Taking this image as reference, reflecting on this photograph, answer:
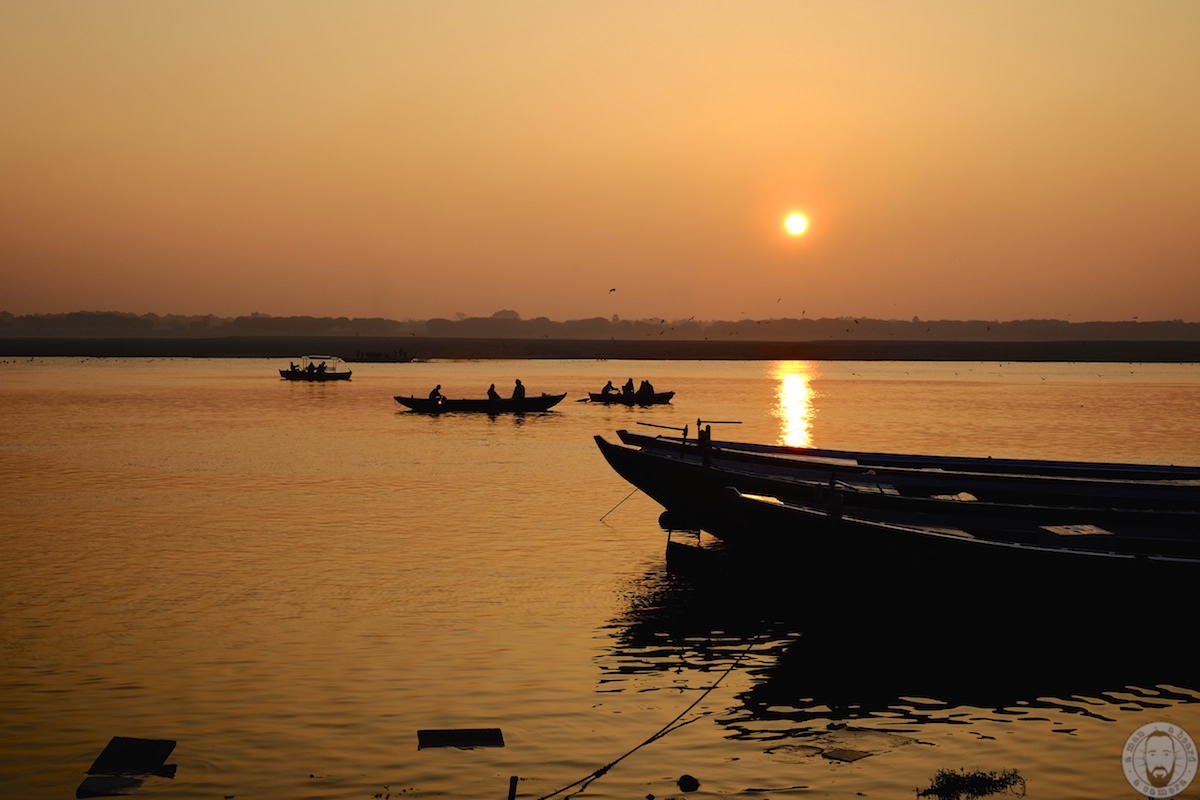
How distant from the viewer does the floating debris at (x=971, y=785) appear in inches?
421

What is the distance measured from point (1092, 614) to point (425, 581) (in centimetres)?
1107

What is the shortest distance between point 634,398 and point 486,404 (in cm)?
1605

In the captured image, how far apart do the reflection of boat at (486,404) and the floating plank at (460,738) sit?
5195 cm

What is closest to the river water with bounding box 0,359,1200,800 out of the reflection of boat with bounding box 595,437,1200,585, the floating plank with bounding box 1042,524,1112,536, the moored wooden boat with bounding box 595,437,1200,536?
the reflection of boat with bounding box 595,437,1200,585

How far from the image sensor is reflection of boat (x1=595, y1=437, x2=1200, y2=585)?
53.4 feet

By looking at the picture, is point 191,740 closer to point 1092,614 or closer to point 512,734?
point 512,734

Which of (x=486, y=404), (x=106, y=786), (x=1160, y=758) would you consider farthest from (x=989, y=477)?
(x=486, y=404)

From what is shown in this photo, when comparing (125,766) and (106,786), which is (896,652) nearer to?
(125,766)

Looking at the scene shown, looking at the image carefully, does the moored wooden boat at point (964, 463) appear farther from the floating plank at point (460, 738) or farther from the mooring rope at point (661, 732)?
the floating plank at point (460, 738)

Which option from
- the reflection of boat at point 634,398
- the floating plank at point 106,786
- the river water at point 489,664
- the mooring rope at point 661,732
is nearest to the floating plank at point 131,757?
the floating plank at point 106,786

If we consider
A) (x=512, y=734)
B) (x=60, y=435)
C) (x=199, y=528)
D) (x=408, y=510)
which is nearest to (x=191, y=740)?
(x=512, y=734)

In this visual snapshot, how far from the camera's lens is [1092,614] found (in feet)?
53.3

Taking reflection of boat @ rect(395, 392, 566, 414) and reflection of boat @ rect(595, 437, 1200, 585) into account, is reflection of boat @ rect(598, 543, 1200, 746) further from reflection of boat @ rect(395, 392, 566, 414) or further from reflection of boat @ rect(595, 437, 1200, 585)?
reflection of boat @ rect(395, 392, 566, 414)

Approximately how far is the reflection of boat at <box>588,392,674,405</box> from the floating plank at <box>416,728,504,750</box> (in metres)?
64.7
